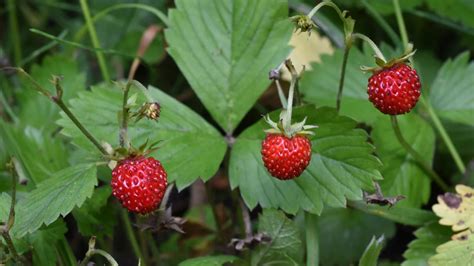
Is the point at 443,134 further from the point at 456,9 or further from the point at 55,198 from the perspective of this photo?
the point at 55,198

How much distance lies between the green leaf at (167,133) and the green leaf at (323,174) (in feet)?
0.25

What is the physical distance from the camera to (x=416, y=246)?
1631mm

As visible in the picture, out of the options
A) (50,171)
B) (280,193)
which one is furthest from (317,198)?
(50,171)

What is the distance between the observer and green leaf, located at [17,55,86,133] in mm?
2037

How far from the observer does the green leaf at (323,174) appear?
151 cm

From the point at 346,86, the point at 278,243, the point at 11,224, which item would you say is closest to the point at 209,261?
the point at 278,243

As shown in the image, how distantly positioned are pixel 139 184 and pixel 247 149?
0.39 meters

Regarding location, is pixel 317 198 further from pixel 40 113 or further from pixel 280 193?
pixel 40 113

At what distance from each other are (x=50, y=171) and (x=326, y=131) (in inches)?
25.0

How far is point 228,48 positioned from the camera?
5.69 feet

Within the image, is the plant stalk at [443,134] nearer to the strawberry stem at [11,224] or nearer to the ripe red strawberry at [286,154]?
the ripe red strawberry at [286,154]

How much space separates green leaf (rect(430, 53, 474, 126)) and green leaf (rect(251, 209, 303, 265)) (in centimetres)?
57

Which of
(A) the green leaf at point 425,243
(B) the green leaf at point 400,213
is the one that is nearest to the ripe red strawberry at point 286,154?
(B) the green leaf at point 400,213

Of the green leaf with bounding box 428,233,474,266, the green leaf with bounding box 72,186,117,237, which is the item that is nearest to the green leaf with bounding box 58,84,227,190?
the green leaf with bounding box 72,186,117,237
